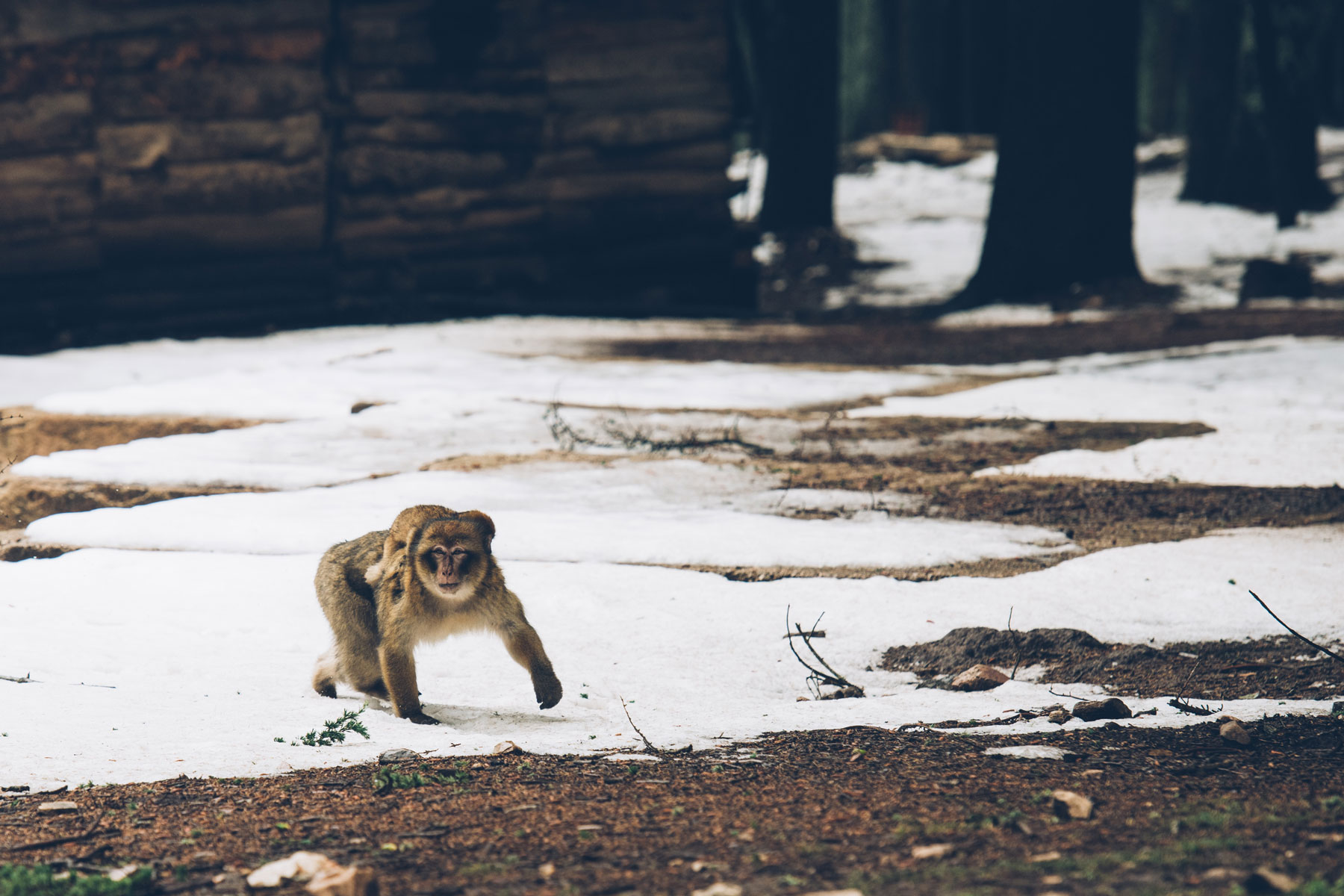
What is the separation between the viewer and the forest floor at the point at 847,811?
2.74 m

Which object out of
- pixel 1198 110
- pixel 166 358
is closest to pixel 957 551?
pixel 166 358

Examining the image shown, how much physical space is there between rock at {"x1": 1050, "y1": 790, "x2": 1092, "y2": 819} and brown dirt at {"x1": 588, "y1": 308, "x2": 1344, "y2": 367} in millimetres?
8037

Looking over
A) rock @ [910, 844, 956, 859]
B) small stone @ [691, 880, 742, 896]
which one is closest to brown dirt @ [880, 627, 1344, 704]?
rock @ [910, 844, 956, 859]

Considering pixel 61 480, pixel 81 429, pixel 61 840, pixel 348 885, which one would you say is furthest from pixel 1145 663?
pixel 81 429

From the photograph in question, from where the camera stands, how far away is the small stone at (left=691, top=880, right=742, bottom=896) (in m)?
2.60

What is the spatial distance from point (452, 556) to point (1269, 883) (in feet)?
8.64

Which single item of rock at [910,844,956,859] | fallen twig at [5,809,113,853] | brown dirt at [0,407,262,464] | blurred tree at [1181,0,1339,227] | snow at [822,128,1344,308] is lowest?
fallen twig at [5,809,113,853]

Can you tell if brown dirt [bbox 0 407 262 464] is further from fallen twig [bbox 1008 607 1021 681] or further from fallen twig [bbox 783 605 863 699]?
fallen twig [bbox 1008 607 1021 681]

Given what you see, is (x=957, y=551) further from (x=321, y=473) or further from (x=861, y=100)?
(x=861, y=100)

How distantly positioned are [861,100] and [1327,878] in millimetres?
31972

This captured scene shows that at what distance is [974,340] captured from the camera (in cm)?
1250

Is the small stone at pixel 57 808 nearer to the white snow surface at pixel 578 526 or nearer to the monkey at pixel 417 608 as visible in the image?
the monkey at pixel 417 608

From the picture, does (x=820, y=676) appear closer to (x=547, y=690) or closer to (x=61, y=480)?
(x=547, y=690)

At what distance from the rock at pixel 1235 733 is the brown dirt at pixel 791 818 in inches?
1.2
